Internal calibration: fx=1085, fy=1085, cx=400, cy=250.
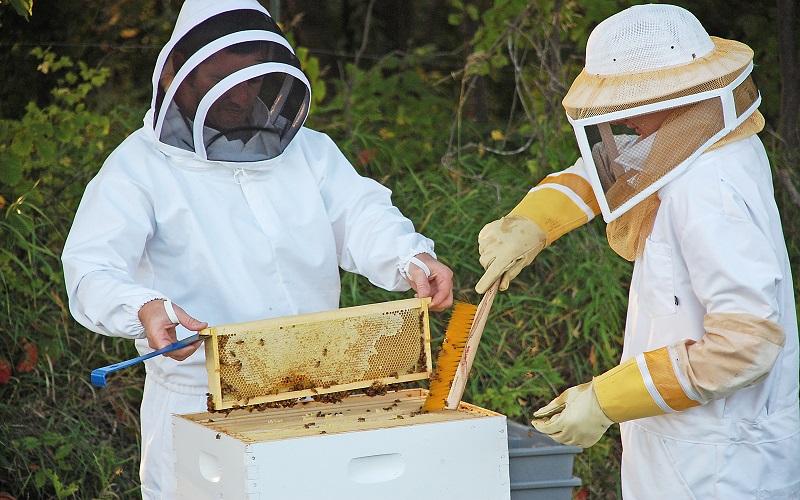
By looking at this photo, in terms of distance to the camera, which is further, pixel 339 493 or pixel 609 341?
pixel 609 341

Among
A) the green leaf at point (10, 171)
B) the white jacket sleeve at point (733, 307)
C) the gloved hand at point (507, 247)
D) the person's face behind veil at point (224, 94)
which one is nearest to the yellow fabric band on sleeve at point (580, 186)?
the gloved hand at point (507, 247)

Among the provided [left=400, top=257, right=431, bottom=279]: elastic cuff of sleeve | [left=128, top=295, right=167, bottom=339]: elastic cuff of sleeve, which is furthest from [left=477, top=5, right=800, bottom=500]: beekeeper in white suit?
[left=128, top=295, right=167, bottom=339]: elastic cuff of sleeve

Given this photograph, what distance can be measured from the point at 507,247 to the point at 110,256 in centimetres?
100

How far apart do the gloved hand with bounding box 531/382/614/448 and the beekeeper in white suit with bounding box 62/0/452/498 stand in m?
0.49

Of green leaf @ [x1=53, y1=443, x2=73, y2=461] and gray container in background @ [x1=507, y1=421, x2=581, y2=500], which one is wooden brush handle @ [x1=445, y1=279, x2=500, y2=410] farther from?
green leaf @ [x1=53, y1=443, x2=73, y2=461]

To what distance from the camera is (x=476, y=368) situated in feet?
15.2

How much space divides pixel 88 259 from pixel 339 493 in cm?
91

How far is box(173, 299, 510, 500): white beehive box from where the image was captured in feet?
7.18

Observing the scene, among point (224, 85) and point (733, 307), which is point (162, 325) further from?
point (733, 307)

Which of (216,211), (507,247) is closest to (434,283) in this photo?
(507,247)

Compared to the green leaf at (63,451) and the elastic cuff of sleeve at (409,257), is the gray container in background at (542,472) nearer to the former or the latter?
the elastic cuff of sleeve at (409,257)

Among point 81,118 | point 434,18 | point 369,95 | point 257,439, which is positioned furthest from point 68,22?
point 257,439

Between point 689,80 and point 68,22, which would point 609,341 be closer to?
point 689,80

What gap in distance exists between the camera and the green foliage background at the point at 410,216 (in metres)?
4.46
